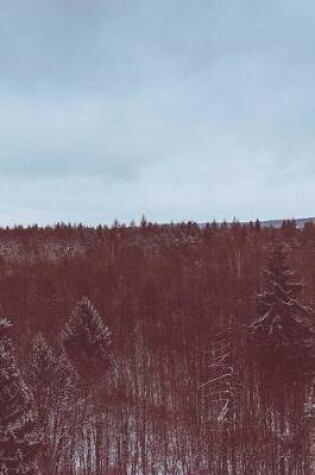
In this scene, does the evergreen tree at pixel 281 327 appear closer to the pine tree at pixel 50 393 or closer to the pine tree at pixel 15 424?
the pine tree at pixel 50 393

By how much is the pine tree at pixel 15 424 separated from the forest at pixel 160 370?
0.16ft

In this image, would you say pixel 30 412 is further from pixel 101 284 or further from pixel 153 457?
pixel 101 284

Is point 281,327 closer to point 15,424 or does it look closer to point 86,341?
point 86,341

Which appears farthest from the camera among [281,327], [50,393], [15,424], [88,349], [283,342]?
[88,349]

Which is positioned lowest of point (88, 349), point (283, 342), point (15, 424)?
point (15, 424)

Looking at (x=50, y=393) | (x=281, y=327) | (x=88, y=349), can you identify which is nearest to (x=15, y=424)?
(x=50, y=393)

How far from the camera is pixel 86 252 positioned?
11575cm

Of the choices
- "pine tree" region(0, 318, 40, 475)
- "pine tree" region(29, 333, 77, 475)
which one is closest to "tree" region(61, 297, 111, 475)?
"pine tree" region(29, 333, 77, 475)

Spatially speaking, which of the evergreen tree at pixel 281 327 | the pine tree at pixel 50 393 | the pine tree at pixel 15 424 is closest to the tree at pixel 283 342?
the evergreen tree at pixel 281 327

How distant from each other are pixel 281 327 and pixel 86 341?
14676 mm

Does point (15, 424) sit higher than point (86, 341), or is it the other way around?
point (86, 341)

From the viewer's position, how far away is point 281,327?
33.2 metres

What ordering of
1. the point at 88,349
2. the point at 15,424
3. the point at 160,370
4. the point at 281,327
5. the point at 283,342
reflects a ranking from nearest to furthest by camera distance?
the point at 15,424
the point at 283,342
the point at 281,327
the point at 88,349
the point at 160,370

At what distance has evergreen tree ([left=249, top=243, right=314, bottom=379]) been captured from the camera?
3309cm
